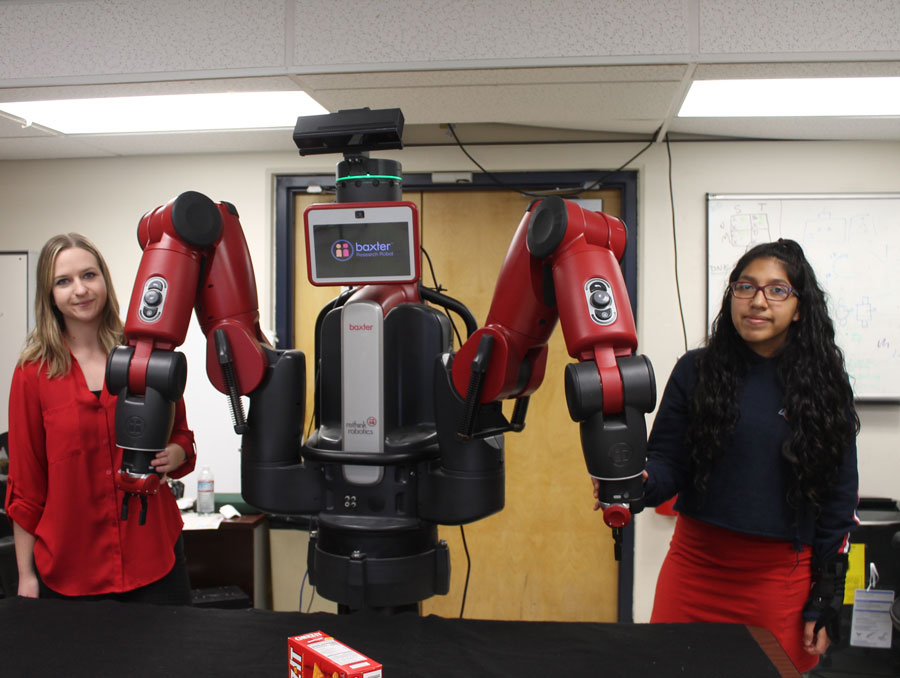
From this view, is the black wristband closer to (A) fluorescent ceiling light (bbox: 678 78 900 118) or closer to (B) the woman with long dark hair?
Answer: (B) the woman with long dark hair

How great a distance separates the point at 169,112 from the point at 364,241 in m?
1.59

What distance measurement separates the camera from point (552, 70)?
2098mm

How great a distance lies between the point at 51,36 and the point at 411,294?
1.61 m

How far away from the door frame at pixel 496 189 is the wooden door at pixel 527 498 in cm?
6

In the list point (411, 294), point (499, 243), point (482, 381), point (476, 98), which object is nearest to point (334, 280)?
point (411, 294)

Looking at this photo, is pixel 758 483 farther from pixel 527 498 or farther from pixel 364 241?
pixel 527 498

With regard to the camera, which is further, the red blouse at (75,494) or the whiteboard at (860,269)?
the whiteboard at (860,269)

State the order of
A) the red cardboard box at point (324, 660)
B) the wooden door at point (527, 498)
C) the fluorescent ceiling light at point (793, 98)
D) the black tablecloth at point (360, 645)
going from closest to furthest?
1. the red cardboard box at point (324, 660)
2. the black tablecloth at point (360, 645)
3. the fluorescent ceiling light at point (793, 98)
4. the wooden door at point (527, 498)

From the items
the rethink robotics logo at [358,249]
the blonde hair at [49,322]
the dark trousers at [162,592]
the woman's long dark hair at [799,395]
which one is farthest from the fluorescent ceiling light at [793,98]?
the dark trousers at [162,592]

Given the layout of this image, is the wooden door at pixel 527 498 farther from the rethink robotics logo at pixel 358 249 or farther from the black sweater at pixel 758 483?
the rethink robotics logo at pixel 358 249

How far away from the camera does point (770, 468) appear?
1646mm

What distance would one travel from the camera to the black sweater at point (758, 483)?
5.31ft

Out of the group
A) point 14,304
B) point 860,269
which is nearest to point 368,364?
point 860,269

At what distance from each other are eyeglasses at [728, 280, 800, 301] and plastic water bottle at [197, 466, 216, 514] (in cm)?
217
